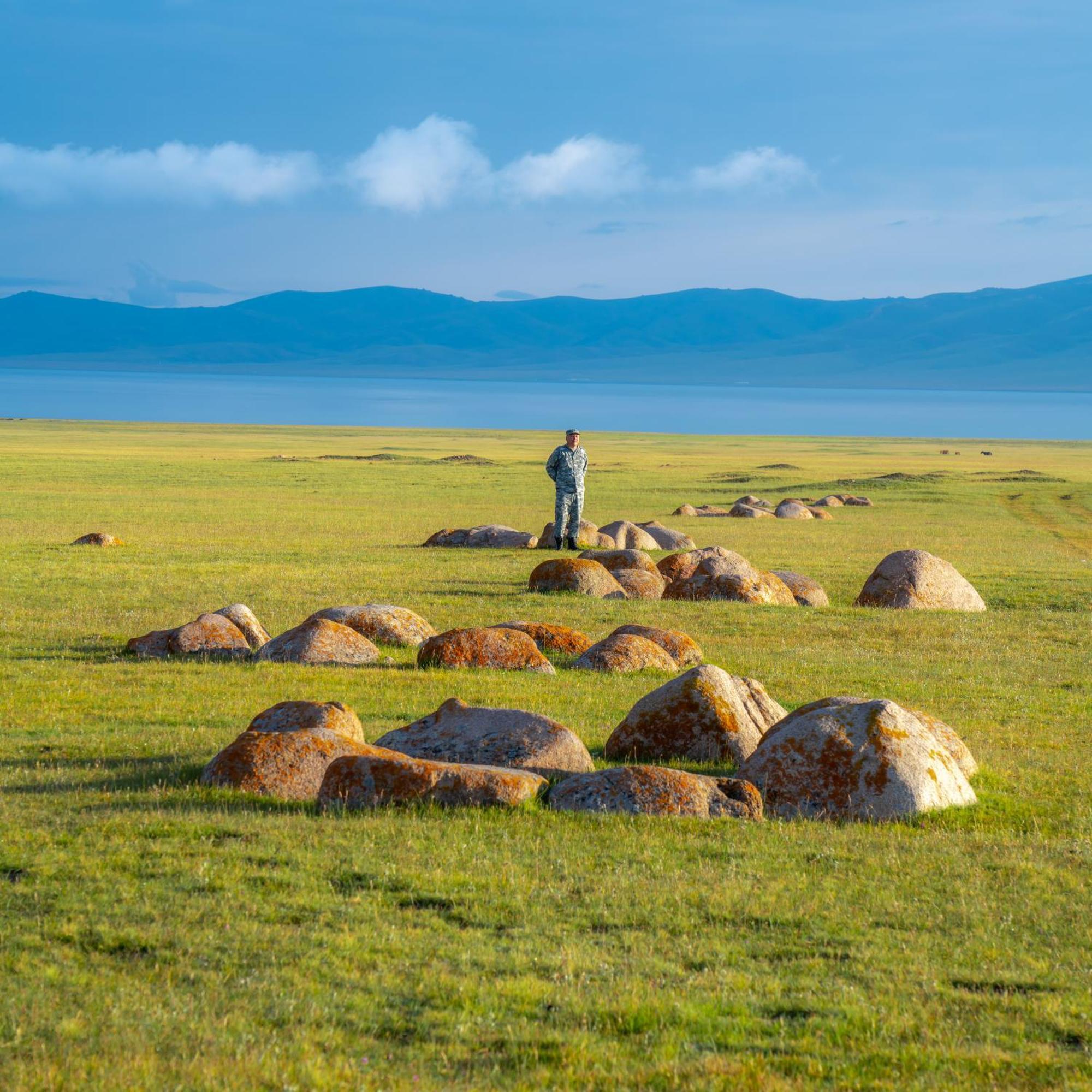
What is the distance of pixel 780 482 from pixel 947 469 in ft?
61.3

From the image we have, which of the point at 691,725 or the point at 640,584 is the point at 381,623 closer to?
the point at 691,725

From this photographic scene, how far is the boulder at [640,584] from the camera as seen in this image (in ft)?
82.9

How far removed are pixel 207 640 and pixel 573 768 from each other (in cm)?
780

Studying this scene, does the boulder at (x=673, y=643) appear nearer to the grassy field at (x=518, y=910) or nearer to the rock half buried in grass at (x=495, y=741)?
the grassy field at (x=518, y=910)

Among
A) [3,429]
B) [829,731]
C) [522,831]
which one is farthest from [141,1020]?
[3,429]

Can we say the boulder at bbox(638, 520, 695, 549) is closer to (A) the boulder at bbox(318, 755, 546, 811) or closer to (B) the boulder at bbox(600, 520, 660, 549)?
(B) the boulder at bbox(600, 520, 660, 549)

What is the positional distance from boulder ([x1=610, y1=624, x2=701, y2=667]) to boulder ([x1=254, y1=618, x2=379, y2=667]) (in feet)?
11.0

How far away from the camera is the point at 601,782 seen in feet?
33.1

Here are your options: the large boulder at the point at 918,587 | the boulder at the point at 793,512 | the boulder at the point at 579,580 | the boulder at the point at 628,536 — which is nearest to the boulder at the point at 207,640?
the boulder at the point at 579,580

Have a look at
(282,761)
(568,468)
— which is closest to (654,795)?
(282,761)

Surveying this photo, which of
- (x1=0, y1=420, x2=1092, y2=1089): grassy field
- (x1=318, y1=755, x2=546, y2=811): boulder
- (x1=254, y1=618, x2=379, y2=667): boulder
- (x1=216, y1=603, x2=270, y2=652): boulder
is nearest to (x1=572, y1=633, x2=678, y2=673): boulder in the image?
(x1=0, y1=420, x2=1092, y2=1089): grassy field

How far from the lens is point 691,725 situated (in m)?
12.0

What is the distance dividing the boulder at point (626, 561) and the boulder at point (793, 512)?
2182 centimetres

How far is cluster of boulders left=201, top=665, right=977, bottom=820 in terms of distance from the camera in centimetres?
994
